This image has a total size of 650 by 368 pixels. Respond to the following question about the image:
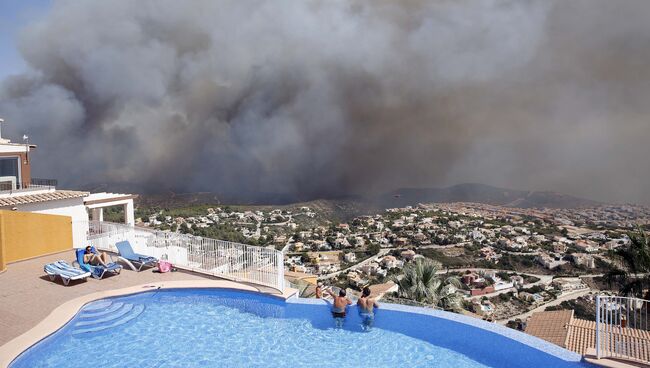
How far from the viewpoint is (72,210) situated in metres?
11.7

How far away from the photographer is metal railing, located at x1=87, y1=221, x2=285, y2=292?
7773 millimetres

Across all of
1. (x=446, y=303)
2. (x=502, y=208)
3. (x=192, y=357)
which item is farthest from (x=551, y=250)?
(x=192, y=357)

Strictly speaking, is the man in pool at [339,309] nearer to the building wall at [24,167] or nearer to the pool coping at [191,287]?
the pool coping at [191,287]

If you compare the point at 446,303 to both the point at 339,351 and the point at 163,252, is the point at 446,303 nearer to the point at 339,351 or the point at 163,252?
the point at 339,351

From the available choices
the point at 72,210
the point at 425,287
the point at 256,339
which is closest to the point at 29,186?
the point at 72,210

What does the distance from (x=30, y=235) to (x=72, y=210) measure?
8.58 feet

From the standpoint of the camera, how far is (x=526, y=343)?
5.48 metres

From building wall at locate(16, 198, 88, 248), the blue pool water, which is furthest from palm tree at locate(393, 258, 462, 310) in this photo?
building wall at locate(16, 198, 88, 248)

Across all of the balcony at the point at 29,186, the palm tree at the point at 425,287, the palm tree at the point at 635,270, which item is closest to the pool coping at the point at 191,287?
the palm tree at the point at 425,287

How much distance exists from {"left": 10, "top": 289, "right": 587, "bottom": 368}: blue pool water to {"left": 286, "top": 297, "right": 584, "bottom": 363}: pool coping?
0.05 m

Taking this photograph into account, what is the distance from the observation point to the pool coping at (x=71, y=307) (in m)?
5.13

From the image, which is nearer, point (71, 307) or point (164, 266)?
point (71, 307)

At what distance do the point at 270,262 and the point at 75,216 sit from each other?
7.03 metres

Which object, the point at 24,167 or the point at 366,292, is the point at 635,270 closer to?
the point at 366,292
